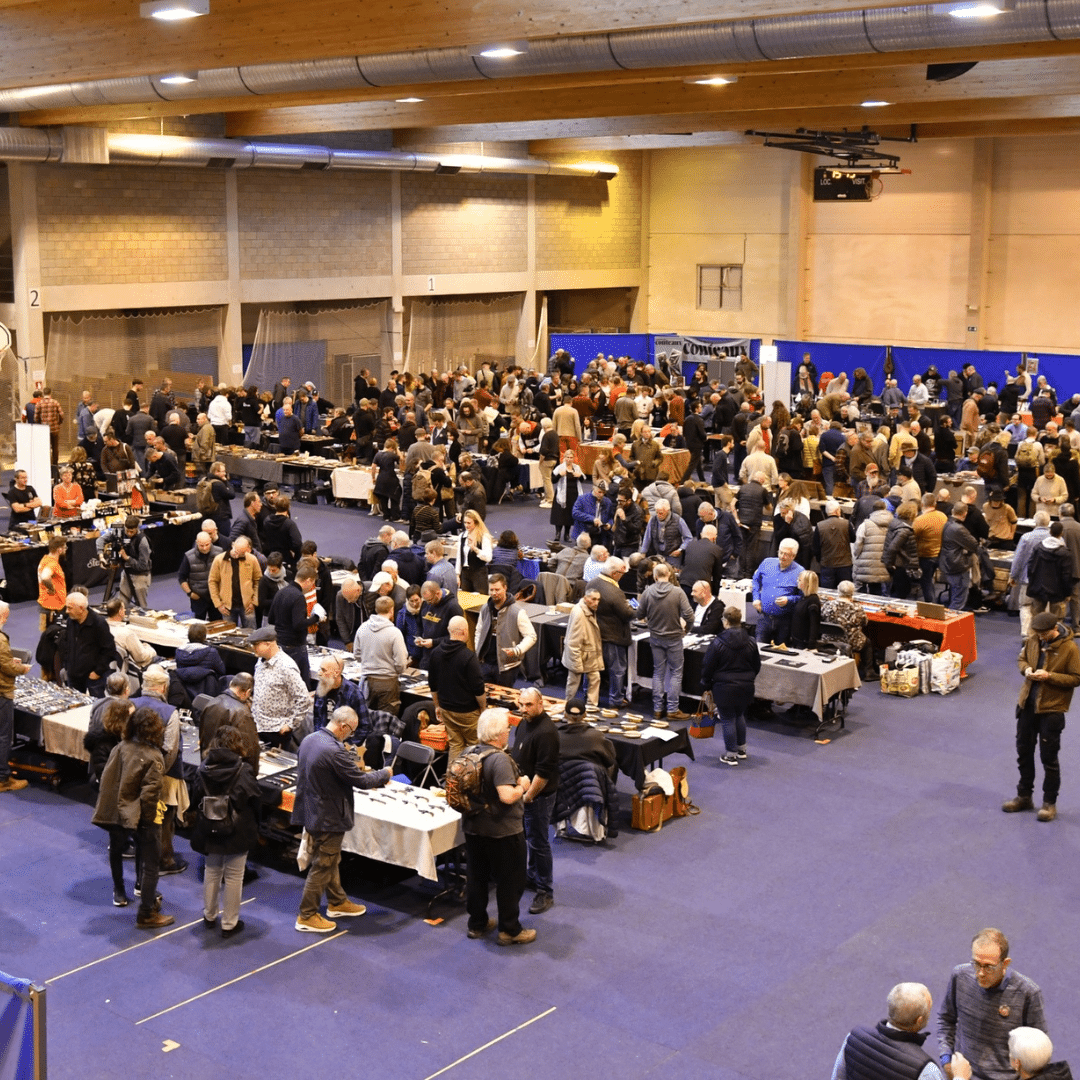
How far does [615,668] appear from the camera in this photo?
1167 cm

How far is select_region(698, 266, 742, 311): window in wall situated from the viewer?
32.9 m

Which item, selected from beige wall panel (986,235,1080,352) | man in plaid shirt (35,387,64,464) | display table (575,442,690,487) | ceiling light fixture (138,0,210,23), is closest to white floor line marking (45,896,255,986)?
ceiling light fixture (138,0,210,23)

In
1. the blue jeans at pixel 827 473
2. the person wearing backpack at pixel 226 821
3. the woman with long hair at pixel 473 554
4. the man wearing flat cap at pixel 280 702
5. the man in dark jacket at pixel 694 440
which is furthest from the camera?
the man in dark jacket at pixel 694 440

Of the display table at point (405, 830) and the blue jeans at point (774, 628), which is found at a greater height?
the blue jeans at point (774, 628)

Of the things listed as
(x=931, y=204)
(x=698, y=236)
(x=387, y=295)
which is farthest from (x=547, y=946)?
(x=698, y=236)

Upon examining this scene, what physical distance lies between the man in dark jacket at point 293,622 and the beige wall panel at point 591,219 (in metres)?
22.4

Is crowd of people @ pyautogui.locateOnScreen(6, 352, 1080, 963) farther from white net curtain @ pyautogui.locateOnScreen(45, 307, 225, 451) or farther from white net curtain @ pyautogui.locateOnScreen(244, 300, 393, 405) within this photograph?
white net curtain @ pyautogui.locateOnScreen(244, 300, 393, 405)

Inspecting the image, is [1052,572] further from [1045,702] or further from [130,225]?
[130,225]

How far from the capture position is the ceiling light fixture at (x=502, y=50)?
11.8 meters

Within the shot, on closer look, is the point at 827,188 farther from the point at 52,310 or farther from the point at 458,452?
the point at 52,310

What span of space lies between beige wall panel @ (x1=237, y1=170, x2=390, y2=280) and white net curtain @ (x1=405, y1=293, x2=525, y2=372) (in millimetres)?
1676

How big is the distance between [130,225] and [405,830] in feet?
59.0

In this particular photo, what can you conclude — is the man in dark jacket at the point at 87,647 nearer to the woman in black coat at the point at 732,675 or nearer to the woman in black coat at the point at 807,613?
the woman in black coat at the point at 732,675

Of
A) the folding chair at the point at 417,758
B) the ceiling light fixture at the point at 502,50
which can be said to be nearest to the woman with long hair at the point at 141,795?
the folding chair at the point at 417,758
